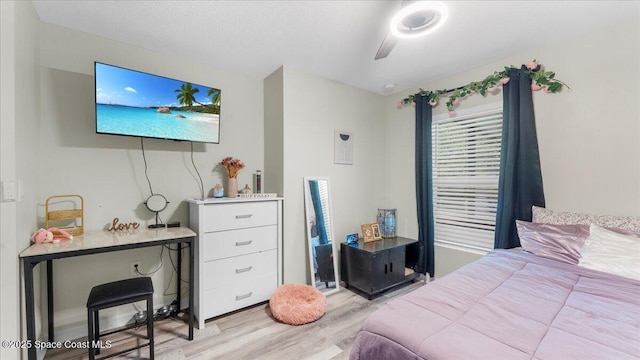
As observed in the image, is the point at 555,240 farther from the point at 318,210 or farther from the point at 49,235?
the point at 49,235

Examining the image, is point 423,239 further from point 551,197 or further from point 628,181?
point 628,181

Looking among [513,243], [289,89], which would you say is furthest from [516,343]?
[289,89]

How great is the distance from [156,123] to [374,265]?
2.39 metres

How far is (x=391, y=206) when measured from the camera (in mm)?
3436

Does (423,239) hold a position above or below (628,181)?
below

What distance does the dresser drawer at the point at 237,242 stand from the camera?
2.13m

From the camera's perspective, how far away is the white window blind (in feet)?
8.40

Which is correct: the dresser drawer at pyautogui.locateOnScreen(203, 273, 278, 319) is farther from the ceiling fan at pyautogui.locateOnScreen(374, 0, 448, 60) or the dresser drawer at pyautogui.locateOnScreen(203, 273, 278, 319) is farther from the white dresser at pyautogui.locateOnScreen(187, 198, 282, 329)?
the ceiling fan at pyautogui.locateOnScreen(374, 0, 448, 60)

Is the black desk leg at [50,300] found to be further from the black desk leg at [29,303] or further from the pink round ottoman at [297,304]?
the pink round ottoman at [297,304]

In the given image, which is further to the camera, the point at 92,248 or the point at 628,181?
the point at 628,181

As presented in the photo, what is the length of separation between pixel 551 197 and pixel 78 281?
13.0ft

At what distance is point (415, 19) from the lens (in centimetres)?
149

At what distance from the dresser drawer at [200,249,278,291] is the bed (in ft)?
4.77

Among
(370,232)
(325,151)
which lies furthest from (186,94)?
(370,232)
